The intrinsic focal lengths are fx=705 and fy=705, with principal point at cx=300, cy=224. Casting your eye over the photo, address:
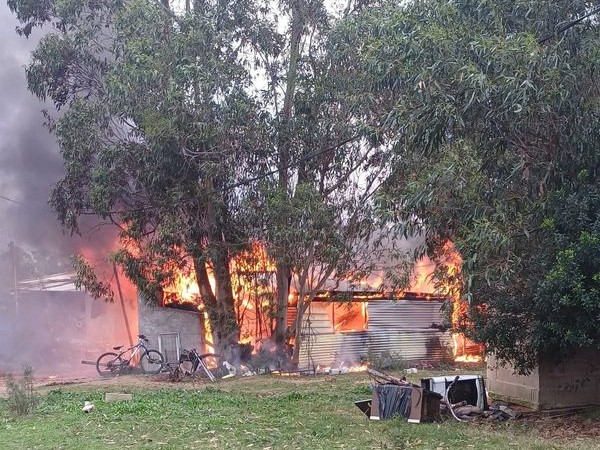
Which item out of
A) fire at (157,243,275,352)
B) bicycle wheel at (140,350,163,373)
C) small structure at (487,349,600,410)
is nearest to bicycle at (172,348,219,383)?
bicycle wheel at (140,350,163,373)

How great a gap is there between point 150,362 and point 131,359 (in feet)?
2.18

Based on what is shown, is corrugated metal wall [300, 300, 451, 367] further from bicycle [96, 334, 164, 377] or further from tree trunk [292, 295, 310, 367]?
bicycle [96, 334, 164, 377]

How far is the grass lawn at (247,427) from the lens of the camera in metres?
8.21

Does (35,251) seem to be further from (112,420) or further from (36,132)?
(112,420)

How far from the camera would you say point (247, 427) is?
9281mm

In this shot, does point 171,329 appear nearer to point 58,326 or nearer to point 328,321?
point 328,321

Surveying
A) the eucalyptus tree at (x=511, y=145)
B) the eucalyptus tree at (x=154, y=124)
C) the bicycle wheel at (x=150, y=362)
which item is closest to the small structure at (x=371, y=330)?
the eucalyptus tree at (x=154, y=124)

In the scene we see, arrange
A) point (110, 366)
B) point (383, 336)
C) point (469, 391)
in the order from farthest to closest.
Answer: point (383, 336)
point (110, 366)
point (469, 391)

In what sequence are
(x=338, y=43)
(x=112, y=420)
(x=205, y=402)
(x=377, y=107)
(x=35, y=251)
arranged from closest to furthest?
1. (x=112, y=420)
2. (x=205, y=402)
3. (x=377, y=107)
4. (x=338, y=43)
5. (x=35, y=251)

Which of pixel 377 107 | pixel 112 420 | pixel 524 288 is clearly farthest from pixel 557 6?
pixel 112 420

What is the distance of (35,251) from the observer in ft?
84.8

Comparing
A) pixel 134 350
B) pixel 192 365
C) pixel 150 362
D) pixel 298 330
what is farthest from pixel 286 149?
pixel 134 350

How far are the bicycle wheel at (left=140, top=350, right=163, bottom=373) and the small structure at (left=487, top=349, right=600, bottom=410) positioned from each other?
9720 mm

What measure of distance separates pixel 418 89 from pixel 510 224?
208 centimetres
